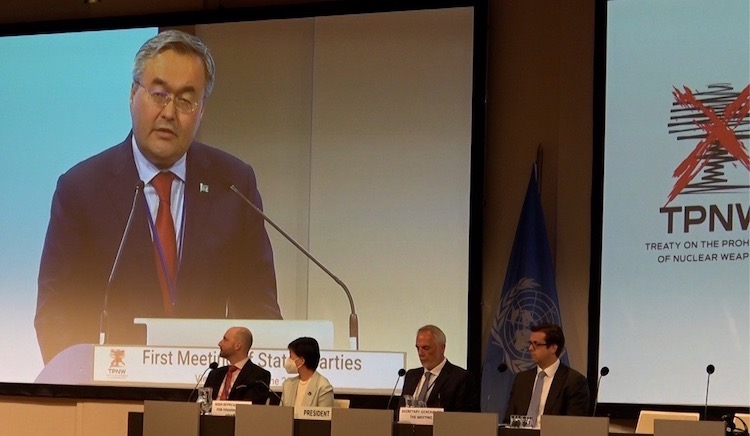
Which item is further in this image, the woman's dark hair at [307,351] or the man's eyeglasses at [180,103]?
the man's eyeglasses at [180,103]

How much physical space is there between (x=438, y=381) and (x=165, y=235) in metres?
2.42

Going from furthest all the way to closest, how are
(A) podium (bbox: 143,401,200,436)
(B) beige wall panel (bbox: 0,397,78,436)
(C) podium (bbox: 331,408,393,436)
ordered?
(B) beige wall panel (bbox: 0,397,78,436)
(A) podium (bbox: 143,401,200,436)
(C) podium (bbox: 331,408,393,436)

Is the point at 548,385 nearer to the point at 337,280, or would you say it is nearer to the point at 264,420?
the point at 264,420

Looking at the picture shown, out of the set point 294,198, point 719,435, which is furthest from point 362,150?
point 719,435

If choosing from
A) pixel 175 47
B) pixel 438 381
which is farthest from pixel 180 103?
pixel 438 381

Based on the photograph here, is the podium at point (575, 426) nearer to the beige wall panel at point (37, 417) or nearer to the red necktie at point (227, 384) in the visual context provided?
the red necktie at point (227, 384)

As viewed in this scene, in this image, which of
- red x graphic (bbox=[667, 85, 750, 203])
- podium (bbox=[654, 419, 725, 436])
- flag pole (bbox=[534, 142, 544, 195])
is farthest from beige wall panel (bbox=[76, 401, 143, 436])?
podium (bbox=[654, 419, 725, 436])

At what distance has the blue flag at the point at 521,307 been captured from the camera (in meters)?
6.78

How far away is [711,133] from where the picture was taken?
259 inches

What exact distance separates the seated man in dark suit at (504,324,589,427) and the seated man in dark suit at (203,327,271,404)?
131 centimetres

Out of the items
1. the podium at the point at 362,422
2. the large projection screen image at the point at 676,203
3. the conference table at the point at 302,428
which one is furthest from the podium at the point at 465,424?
the large projection screen image at the point at 676,203

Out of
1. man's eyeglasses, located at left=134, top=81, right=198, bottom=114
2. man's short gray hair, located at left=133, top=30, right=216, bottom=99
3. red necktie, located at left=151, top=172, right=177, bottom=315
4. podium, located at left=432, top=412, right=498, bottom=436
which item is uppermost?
man's short gray hair, located at left=133, top=30, right=216, bottom=99

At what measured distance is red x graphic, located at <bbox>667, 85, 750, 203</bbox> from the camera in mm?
6504

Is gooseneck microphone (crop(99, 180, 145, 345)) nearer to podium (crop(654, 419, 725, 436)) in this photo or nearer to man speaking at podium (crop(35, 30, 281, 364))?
man speaking at podium (crop(35, 30, 281, 364))
